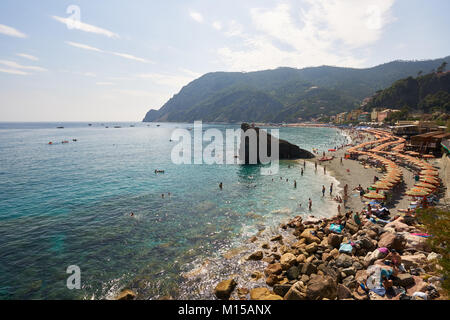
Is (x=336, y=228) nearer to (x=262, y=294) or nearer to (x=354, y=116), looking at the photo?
(x=262, y=294)

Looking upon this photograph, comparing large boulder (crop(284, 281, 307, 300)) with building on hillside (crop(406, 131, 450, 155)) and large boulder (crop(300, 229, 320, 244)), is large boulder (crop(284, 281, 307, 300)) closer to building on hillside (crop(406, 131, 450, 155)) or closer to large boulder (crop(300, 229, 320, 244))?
large boulder (crop(300, 229, 320, 244))

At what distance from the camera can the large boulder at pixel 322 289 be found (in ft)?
37.3

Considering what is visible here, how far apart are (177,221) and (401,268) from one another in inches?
747

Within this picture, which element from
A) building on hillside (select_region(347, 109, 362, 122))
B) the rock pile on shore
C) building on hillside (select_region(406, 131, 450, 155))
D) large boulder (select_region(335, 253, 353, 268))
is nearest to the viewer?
the rock pile on shore

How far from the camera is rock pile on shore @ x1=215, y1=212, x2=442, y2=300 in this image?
11.4 meters

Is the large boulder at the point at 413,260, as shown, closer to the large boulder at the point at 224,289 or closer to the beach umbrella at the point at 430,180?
the large boulder at the point at 224,289

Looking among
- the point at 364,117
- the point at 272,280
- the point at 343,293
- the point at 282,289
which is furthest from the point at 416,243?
the point at 364,117

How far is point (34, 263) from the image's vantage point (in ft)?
52.5

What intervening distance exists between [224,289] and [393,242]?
498 inches

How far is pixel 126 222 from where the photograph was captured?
22.4 metres

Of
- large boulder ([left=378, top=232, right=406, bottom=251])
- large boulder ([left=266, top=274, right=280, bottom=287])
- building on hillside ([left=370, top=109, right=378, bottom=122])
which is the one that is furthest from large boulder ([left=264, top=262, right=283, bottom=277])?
building on hillside ([left=370, top=109, right=378, bottom=122])

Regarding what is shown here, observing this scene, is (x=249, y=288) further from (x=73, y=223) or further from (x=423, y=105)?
(x=423, y=105)
